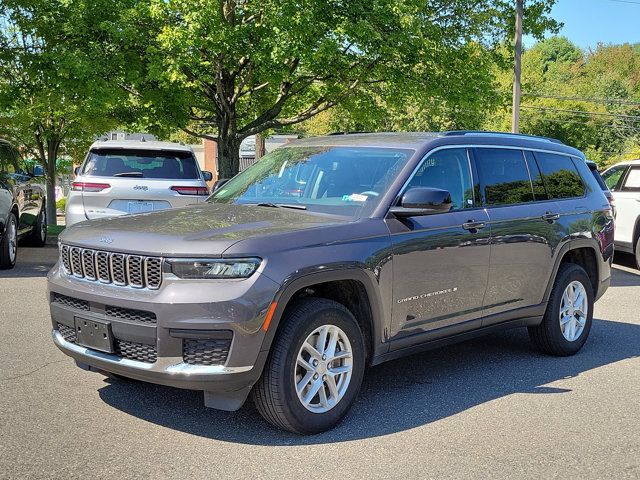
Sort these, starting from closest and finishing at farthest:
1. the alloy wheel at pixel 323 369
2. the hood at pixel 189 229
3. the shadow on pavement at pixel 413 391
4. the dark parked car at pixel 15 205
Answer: the hood at pixel 189 229, the alloy wheel at pixel 323 369, the shadow on pavement at pixel 413 391, the dark parked car at pixel 15 205

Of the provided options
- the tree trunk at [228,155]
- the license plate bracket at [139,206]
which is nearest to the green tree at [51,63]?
the tree trunk at [228,155]

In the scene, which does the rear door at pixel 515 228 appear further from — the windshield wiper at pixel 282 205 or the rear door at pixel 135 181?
the rear door at pixel 135 181

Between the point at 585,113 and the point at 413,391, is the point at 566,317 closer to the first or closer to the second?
the point at 413,391

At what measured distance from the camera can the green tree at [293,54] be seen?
50.4 feet

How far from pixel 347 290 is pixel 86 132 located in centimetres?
1953

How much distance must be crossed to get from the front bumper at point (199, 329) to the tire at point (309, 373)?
138mm

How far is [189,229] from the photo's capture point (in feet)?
14.3

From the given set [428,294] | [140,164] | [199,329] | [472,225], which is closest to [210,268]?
[199,329]

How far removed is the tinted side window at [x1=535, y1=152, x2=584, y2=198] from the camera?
6480mm

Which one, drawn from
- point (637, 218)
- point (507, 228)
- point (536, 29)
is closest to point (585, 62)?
point (536, 29)

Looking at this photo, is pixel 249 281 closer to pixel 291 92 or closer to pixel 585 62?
pixel 291 92

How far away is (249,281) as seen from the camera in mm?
4051

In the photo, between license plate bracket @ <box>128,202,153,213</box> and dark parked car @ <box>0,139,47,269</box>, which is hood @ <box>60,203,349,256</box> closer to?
license plate bracket @ <box>128,202,153,213</box>

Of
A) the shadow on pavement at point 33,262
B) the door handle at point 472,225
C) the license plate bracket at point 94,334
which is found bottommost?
the shadow on pavement at point 33,262
